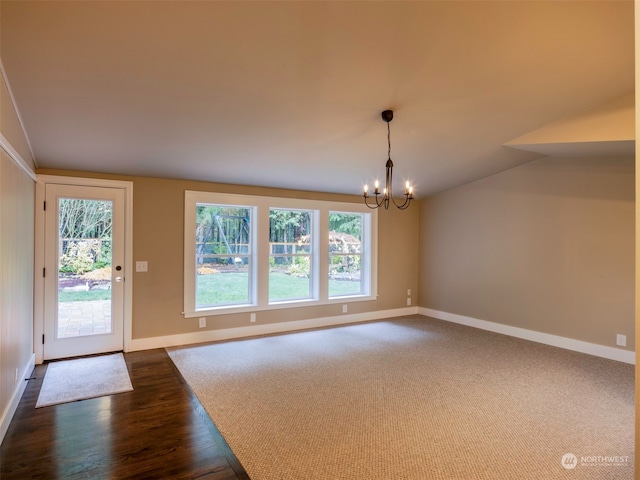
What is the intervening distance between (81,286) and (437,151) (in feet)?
14.8

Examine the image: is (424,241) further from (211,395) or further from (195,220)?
(211,395)

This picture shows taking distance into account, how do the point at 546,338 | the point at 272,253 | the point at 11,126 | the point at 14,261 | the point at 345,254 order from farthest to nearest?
the point at 345,254 < the point at 272,253 < the point at 546,338 < the point at 14,261 < the point at 11,126

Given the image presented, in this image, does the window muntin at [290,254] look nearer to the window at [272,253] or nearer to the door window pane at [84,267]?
the window at [272,253]

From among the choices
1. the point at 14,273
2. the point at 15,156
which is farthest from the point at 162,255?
the point at 15,156

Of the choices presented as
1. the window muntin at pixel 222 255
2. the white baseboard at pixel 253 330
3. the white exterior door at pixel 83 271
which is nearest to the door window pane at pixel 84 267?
the white exterior door at pixel 83 271

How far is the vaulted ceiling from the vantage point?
2.01 metres

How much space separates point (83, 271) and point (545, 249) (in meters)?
5.85

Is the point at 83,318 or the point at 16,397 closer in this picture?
the point at 16,397

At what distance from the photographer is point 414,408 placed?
A: 2.84m

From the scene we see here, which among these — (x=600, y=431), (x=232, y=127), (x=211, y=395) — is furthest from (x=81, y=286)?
(x=600, y=431)

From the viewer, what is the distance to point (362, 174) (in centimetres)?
486

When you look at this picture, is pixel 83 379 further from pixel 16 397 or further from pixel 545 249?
pixel 545 249

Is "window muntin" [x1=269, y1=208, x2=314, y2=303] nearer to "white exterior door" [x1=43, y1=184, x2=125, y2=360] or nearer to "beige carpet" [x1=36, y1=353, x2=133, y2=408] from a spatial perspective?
"white exterior door" [x1=43, y1=184, x2=125, y2=360]

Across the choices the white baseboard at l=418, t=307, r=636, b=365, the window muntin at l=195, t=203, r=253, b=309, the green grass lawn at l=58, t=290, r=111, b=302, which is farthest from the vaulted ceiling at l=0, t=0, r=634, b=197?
the white baseboard at l=418, t=307, r=636, b=365
